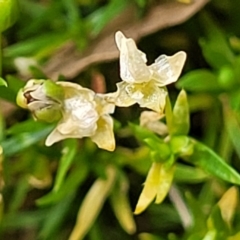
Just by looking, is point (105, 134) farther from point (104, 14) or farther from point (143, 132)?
point (104, 14)

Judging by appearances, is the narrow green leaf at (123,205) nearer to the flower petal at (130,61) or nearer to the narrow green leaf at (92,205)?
the narrow green leaf at (92,205)

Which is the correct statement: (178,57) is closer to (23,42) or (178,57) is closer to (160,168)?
(160,168)

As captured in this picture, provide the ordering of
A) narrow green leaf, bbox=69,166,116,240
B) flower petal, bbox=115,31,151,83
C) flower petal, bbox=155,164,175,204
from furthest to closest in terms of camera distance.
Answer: narrow green leaf, bbox=69,166,116,240
flower petal, bbox=155,164,175,204
flower petal, bbox=115,31,151,83

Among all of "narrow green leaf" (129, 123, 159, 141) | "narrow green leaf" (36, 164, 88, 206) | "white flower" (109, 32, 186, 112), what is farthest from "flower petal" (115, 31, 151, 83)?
"narrow green leaf" (36, 164, 88, 206)

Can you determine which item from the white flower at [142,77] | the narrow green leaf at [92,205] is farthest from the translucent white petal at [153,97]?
the narrow green leaf at [92,205]

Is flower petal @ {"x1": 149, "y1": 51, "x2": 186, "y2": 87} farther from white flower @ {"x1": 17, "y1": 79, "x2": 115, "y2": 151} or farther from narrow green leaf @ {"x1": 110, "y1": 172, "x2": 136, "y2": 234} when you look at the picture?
narrow green leaf @ {"x1": 110, "y1": 172, "x2": 136, "y2": 234}

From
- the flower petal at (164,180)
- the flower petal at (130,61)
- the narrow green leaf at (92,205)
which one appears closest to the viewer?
the flower petal at (130,61)

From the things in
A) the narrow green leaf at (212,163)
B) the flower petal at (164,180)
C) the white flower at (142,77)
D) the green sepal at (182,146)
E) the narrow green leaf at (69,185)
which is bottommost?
the narrow green leaf at (69,185)
